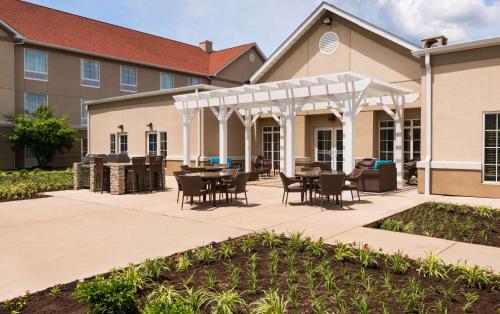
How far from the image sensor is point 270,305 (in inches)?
146

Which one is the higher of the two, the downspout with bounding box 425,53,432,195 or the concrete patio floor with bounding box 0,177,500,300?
the downspout with bounding box 425,53,432,195

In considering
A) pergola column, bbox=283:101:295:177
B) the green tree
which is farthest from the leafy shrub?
the green tree

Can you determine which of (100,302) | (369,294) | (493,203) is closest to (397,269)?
(369,294)

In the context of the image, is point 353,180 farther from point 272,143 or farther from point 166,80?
point 166,80

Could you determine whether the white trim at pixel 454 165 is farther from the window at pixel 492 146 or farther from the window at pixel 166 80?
the window at pixel 166 80

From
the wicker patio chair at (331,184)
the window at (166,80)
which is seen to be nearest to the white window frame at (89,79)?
the window at (166,80)

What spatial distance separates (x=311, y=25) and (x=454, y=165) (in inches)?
372

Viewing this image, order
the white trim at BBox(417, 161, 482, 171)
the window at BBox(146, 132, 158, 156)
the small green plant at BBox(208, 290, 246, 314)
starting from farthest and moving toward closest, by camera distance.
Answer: the window at BBox(146, 132, 158, 156) < the white trim at BBox(417, 161, 482, 171) < the small green plant at BBox(208, 290, 246, 314)

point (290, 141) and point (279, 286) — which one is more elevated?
point (290, 141)

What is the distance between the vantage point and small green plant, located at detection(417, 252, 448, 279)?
184 inches

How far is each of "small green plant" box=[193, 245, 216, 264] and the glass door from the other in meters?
12.9

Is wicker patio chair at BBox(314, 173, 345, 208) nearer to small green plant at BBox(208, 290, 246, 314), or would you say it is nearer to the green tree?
small green plant at BBox(208, 290, 246, 314)

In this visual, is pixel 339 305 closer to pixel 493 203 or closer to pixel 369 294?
pixel 369 294

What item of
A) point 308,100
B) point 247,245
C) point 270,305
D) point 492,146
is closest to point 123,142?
point 308,100
